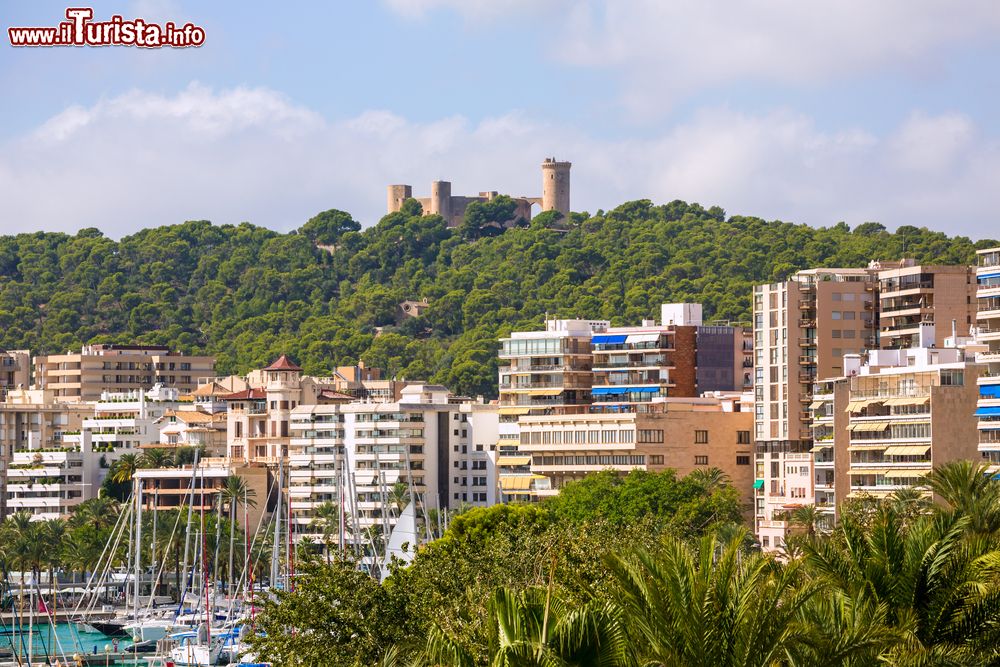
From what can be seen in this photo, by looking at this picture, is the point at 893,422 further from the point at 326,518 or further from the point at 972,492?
the point at 326,518

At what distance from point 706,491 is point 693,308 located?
87.8ft

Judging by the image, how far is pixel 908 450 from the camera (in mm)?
92312

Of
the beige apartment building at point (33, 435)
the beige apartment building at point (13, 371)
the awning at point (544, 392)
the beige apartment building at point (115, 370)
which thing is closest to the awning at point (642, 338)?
the awning at point (544, 392)

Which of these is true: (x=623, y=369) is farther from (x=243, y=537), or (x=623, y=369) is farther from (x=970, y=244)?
(x=970, y=244)

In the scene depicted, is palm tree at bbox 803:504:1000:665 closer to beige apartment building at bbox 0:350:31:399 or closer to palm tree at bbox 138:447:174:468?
palm tree at bbox 138:447:174:468

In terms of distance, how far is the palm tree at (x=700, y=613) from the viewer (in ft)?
74.1

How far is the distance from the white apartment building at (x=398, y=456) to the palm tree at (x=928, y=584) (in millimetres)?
104732

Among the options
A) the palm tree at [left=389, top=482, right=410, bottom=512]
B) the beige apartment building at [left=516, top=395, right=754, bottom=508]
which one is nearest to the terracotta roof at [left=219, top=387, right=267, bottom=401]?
the palm tree at [left=389, top=482, right=410, bottom=512]

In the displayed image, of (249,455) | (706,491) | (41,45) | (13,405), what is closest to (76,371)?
(13,405)

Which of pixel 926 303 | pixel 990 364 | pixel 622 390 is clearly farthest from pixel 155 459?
pixel 990 364

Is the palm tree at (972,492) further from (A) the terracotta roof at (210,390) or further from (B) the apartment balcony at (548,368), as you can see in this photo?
(A) the terracotta roof at (210,390)

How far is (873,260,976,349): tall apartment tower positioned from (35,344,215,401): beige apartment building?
82.7 metres

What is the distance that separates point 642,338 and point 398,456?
58.4ft

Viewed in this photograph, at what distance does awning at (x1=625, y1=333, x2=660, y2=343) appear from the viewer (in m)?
129
